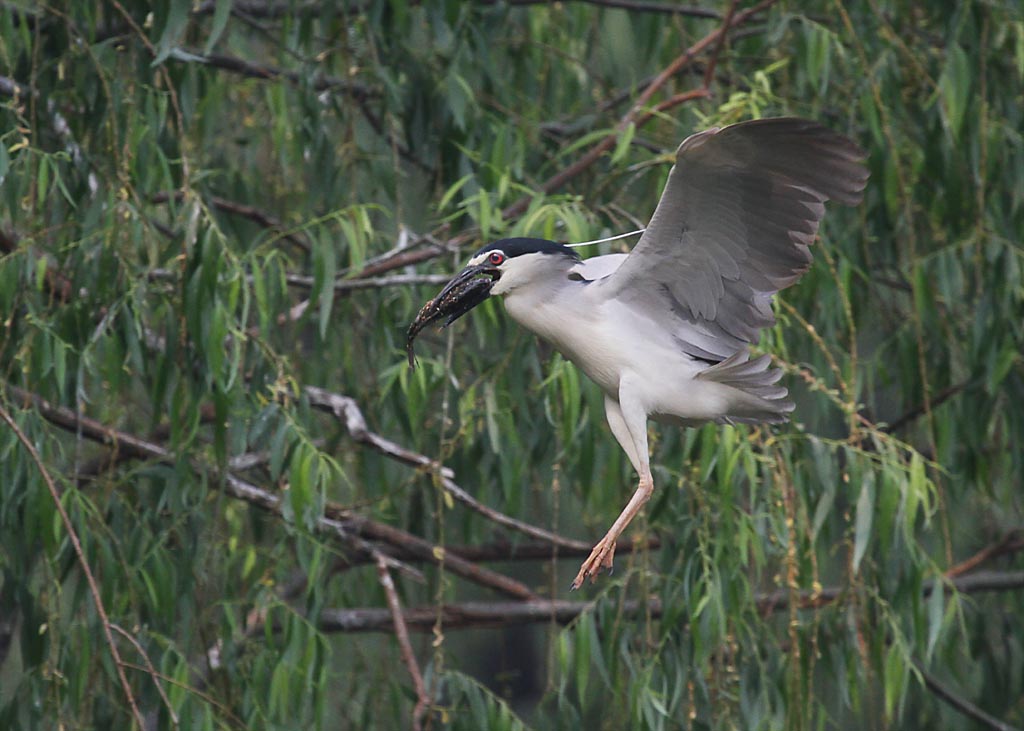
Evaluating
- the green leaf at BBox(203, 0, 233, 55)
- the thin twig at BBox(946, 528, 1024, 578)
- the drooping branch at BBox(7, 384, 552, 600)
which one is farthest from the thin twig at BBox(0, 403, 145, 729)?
the thin twig at BBox(946, 528, 1024, 578)

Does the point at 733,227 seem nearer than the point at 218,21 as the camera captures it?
Yes

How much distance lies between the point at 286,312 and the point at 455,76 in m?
0.70

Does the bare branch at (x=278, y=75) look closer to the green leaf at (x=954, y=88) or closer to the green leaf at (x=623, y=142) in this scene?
the green leaf at (x=623, y=142)

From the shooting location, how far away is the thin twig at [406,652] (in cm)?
334

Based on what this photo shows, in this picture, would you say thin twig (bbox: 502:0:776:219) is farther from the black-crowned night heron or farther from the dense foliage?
the black-crowned night heron

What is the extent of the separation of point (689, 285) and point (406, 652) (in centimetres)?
125

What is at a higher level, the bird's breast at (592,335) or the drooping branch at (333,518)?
the bird's breast at (592,335)

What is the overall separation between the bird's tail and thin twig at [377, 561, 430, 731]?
0.97m

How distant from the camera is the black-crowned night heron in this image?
8.38ft

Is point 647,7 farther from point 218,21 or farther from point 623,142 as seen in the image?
point 218,21

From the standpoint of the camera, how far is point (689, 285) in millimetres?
2752

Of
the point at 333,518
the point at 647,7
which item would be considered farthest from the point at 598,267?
the point at 647,7

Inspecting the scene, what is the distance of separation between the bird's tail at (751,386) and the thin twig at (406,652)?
0.97 metres

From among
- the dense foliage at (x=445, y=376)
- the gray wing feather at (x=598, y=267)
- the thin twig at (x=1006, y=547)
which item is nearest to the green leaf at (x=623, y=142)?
the dense foliage at (x=445, y=376)
